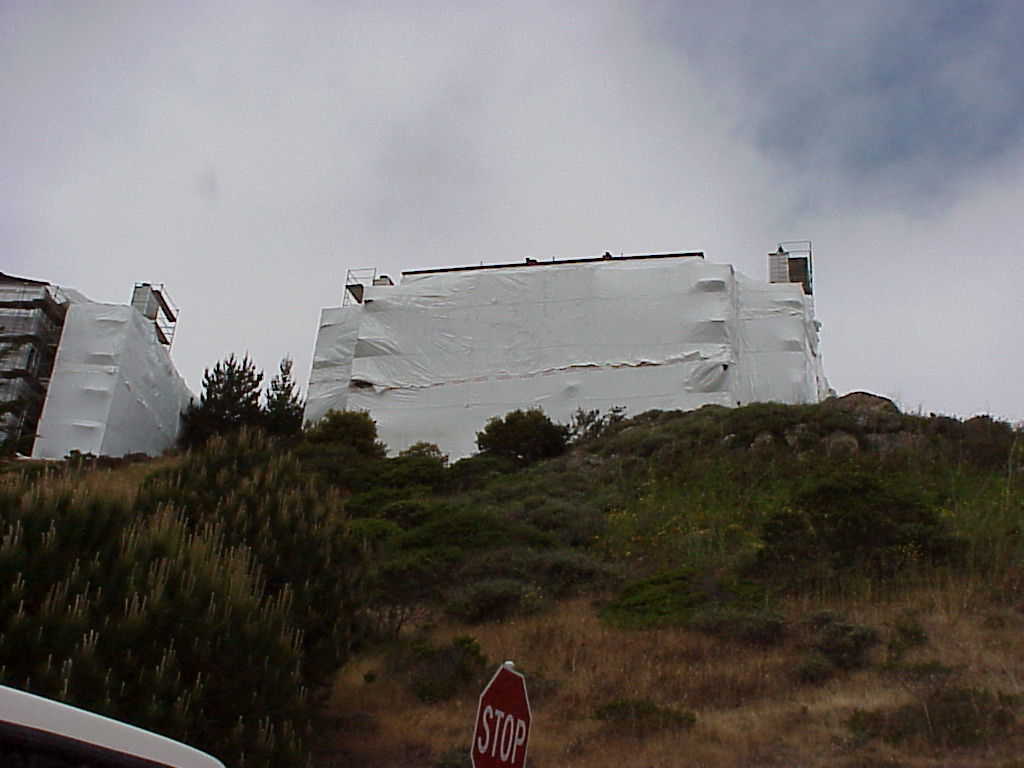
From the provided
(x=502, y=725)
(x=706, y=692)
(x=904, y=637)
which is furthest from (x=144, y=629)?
(x=904, y=637)

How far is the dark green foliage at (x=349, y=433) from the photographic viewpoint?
1150 inches

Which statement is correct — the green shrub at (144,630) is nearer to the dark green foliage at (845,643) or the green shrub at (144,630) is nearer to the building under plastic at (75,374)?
the dark green foliage at (845,643)

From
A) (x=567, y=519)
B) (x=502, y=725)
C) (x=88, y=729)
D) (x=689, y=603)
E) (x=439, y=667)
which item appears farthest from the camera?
(x=567, y=519)

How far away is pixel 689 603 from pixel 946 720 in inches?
174

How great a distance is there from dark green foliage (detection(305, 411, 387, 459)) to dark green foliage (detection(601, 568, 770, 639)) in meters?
15.2

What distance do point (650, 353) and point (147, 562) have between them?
2842 centimetres

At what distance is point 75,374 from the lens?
36.0 meters

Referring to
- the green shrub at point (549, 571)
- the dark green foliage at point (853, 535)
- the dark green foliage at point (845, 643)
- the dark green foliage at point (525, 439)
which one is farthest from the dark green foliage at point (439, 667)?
the dark green foliage at point (525, 439)

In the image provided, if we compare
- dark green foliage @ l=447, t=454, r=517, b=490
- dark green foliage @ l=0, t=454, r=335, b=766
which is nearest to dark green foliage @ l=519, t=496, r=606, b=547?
dark green foliage @ l=447, t=454, r=517, b=490

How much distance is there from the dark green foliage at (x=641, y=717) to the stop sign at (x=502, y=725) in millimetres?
5543

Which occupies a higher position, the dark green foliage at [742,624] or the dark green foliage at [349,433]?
the dark green foliage at [349,433]

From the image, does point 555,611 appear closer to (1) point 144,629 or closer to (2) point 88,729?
(1) point 144,629

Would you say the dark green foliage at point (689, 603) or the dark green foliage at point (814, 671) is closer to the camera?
the dark green foliage at point (814, 671)

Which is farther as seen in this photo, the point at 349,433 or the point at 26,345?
the point at 26,345
